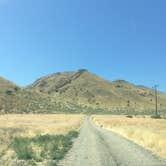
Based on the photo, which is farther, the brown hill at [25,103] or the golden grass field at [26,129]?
the brown hill at [25,103]

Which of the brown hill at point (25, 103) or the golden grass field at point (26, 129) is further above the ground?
the brown hill at point (25, 103)

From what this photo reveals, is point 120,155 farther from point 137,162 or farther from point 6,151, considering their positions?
point 6,151

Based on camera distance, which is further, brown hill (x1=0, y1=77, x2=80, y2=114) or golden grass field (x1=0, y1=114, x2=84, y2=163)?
brown hill (x1=0, y1=77, x2=80, y2=114)

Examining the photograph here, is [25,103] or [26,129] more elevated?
[25,103]

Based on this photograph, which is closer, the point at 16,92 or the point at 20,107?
the point at 20,107

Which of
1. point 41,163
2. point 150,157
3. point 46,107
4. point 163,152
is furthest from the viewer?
point 46,107

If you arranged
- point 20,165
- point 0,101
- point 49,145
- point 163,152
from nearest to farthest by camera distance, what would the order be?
point 20,165
point 163,152
point 49,145
point 0,101

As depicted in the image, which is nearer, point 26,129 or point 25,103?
point 26,129

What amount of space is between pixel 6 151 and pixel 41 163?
13.9 ft

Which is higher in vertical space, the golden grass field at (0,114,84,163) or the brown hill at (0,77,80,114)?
the brown hill at (0,77,80,114)

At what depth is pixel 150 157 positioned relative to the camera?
1919 cm

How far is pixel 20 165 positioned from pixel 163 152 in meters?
8.24

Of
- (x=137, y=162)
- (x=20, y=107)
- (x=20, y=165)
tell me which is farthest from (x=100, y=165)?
(x=20, y=107)

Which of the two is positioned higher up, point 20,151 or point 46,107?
point 46,107
